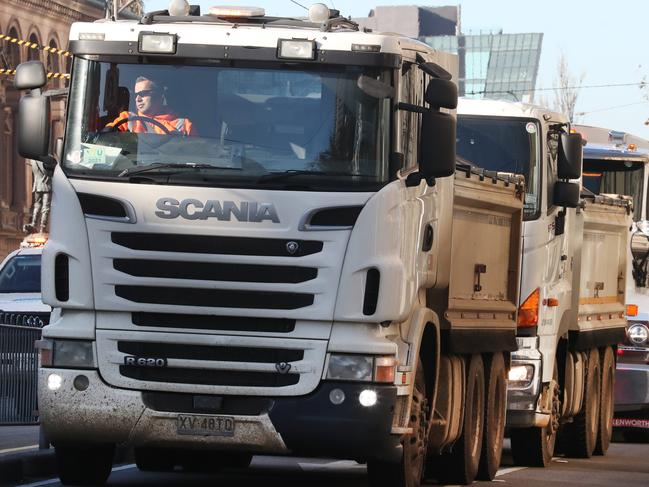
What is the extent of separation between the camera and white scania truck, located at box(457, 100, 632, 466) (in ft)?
55.6

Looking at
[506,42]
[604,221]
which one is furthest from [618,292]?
[506,42]

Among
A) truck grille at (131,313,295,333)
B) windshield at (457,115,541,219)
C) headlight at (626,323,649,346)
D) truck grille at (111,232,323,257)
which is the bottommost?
headlight at (626,323,649,346)

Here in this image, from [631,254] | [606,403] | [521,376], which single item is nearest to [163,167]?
[521,376]

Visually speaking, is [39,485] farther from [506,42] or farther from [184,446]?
[506,42]

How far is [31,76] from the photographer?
11.8 m

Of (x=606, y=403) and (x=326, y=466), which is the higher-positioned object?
(x=606, y=403)

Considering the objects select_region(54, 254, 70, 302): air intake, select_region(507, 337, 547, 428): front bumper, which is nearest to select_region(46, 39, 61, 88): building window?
select_region(507, 337, 547, 428): front bumper

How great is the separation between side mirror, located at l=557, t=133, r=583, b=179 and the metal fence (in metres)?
4.80

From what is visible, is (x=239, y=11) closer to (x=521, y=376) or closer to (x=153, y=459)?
(x=153, y=459)

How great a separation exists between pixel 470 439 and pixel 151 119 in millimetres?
4347

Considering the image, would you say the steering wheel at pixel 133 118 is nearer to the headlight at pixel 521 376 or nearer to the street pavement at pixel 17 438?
the street pavement at pixel 17 438

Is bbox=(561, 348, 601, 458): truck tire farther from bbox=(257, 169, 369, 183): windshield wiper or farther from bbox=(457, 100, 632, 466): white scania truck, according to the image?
bbox=(257, 169, 369, 183): windshield wiper

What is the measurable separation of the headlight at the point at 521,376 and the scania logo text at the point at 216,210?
19.7 ft

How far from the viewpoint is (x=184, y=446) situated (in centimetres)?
1177
